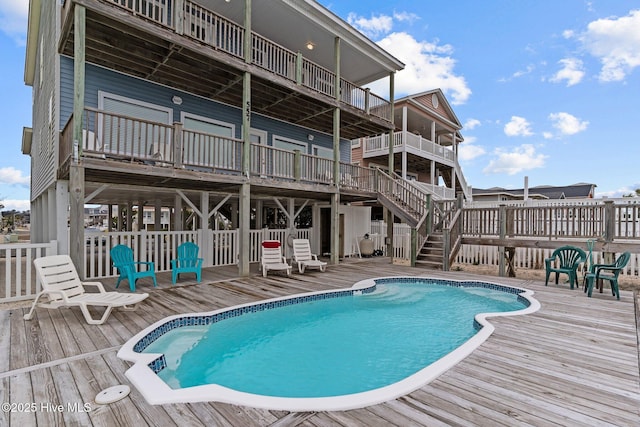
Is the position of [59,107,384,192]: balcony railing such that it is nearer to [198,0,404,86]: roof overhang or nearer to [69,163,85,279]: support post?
[69,163,85,279]: support post

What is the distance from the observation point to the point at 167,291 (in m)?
6.74

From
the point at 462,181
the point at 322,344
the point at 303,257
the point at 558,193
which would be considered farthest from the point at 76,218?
the point at 558,193

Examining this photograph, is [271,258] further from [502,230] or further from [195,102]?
[502,230]

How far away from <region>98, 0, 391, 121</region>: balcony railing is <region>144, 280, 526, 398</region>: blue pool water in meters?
6.66

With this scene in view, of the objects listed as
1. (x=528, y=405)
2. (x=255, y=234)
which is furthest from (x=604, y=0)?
(x=528, y=405)

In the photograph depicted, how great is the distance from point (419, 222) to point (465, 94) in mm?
21146

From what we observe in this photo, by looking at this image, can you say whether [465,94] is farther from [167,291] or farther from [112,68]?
[167,291]

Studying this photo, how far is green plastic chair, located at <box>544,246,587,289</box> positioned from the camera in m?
7.16

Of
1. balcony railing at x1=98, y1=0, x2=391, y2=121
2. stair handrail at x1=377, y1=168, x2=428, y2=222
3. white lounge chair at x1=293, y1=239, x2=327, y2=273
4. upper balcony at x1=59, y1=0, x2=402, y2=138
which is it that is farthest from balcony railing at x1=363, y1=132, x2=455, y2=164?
white lounge chair at x1=293, y1=239, x2=327, y2=273

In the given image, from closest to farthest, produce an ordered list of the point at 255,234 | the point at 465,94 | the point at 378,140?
the point at 255,234 → the point at 378,140 → the point at 465,94

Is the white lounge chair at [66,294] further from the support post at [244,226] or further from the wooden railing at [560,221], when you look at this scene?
the wooden railing at [560,221]

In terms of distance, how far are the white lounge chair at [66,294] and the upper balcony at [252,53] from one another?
192 inches

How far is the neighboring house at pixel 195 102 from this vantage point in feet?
21.9

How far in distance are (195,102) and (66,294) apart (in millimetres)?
7178
